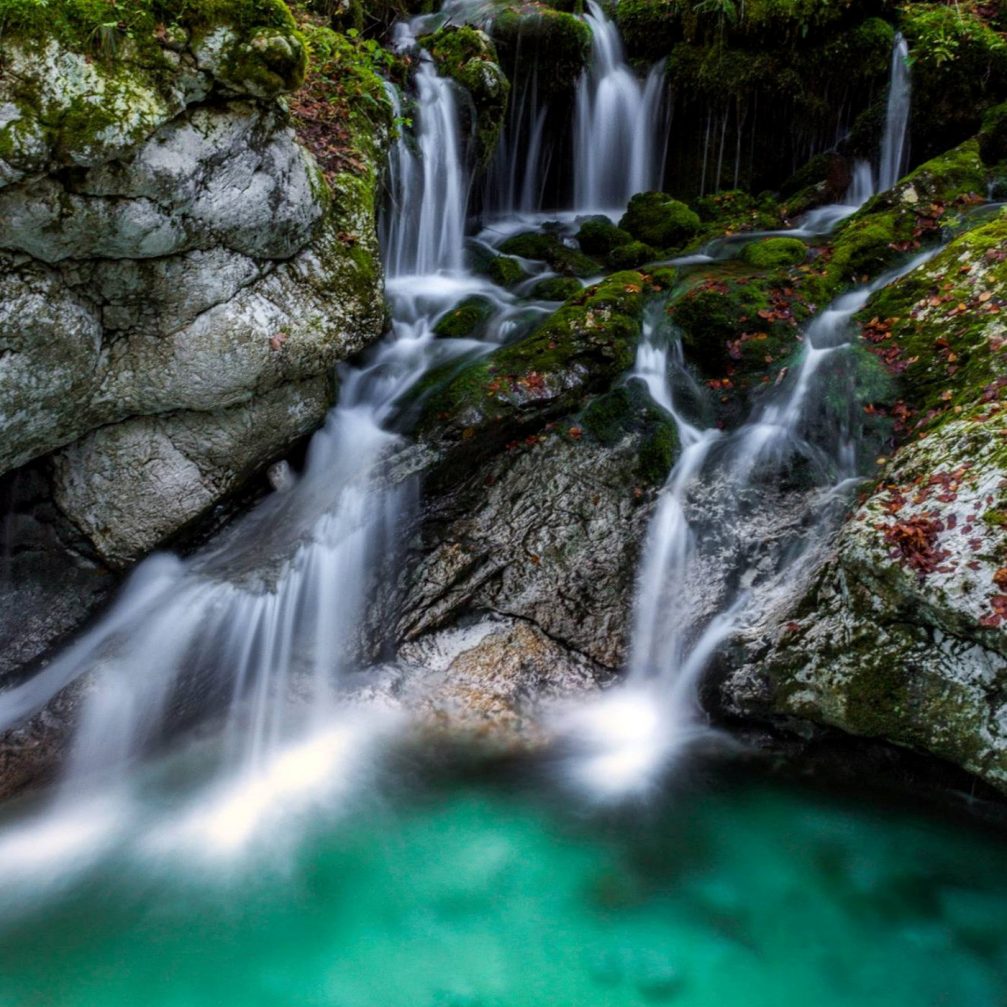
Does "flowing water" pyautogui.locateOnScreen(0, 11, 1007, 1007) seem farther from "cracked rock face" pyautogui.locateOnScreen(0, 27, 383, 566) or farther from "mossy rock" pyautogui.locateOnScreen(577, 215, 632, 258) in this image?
"mossy rock" pyautogui.locateOnScreen(577, 215, 632, 258)

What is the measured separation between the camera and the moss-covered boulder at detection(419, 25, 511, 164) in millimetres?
9820

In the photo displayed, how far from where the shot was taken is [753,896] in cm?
435

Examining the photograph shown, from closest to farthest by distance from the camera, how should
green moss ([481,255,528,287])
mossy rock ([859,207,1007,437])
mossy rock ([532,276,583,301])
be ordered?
1. mossy rock ([859,207,1007,437])
2. mossy rock ([532,276,583,301])
3. green moss ([481,255,528,287])

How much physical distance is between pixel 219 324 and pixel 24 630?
9.17 feet

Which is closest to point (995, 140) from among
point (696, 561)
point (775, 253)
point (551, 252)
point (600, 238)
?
point (775, 253)

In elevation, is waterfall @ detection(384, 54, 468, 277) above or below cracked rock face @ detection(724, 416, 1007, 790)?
above

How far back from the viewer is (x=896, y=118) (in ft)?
35.0

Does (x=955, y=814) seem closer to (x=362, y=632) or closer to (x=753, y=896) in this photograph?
(x=753, y=896)

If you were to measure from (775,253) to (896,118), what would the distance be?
4.08 meters

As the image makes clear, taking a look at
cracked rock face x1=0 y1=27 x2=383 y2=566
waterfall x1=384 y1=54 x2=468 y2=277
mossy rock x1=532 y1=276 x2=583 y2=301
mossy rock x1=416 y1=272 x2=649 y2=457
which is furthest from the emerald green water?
waterfall x1=384 y1=54 x2=468 y2=277

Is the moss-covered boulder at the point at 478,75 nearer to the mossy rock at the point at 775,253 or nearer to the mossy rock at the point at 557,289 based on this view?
the mossy rock at the point at 557,289

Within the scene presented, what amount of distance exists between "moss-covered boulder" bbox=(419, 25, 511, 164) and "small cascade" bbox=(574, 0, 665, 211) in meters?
2.00

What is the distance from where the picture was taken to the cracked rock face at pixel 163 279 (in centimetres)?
460

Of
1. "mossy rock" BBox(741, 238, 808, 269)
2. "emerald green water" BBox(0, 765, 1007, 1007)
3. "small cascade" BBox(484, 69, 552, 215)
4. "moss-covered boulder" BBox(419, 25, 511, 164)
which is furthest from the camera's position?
"small cascade" BBox(484, 69, 552, 215)
